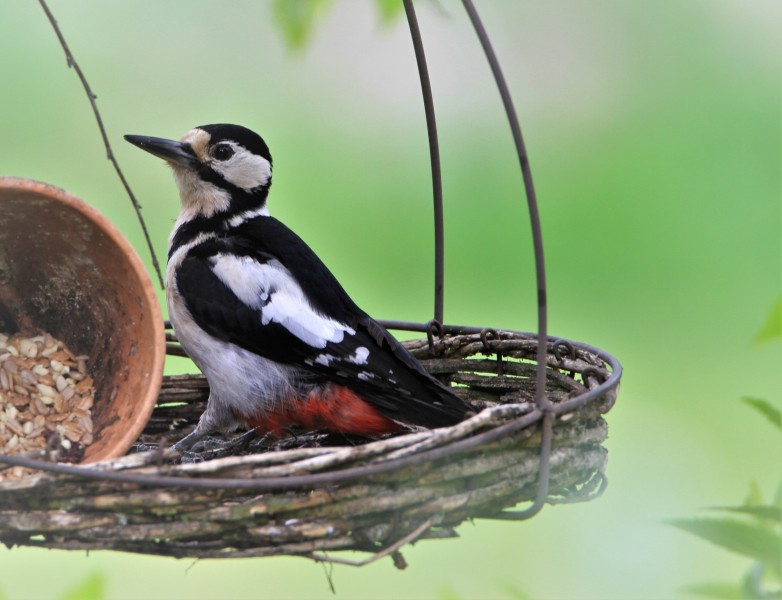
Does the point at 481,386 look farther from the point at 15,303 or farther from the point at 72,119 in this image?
the point at 72,119

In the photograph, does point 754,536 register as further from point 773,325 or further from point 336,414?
point 336,414

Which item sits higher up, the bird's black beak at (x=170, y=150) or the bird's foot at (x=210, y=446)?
the bird's black beak at (x=170, y=150)

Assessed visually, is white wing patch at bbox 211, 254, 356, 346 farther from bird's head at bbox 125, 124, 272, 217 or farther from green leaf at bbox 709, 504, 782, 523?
green leaf at bbox 709, 504, 782, 523

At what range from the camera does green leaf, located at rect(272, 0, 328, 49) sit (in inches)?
66.7

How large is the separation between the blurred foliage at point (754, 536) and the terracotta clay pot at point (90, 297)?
1.25m

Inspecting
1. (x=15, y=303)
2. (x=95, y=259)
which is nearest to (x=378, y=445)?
(x=95, y=259)

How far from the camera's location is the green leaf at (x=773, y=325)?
2.99 feet

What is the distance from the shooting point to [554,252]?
5.04 metres

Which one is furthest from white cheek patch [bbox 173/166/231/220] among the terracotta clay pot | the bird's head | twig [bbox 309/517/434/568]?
twig [bbox 309/517/434/568]

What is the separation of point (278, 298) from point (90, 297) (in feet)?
1.24

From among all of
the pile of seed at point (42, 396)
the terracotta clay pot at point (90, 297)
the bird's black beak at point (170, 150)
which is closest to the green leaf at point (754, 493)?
the terracotta clay pot at point (90, 297)

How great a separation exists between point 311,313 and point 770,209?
346cm

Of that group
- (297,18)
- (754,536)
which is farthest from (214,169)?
(754,536)

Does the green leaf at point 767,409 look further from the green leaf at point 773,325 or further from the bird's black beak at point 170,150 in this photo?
the bird's black beak at point 170,150
